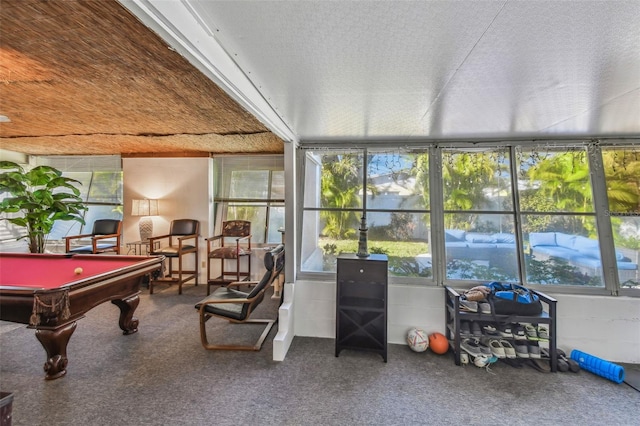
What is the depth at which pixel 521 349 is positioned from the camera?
8.04 feet

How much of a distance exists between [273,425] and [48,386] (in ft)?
Answer: 6.19

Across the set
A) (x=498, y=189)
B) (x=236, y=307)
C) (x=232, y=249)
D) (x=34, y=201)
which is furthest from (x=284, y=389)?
(x=34, y=201)

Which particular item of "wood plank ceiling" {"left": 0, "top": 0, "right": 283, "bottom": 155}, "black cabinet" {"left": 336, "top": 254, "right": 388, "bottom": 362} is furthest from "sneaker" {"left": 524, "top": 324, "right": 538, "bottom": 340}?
"wood plank ceiling" {"left": 0, "top": 0, "right": 283, "bottom": 155}

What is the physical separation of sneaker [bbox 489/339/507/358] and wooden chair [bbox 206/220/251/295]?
11.4ft

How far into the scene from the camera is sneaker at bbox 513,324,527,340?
8.19 feet

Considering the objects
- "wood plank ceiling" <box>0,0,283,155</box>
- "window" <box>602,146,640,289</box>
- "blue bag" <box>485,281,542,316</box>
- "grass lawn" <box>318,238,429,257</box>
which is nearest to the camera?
"wood plank ceiling" <box>0,0,283,155</box>

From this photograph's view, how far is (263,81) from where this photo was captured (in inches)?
65.7

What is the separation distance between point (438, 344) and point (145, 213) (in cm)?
488

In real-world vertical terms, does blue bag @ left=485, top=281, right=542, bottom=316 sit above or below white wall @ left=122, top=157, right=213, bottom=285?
below

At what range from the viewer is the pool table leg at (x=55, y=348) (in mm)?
2119

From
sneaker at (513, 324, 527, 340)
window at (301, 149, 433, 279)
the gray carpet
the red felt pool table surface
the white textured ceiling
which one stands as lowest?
the gray carpet

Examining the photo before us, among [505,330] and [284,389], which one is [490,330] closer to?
[505,330]

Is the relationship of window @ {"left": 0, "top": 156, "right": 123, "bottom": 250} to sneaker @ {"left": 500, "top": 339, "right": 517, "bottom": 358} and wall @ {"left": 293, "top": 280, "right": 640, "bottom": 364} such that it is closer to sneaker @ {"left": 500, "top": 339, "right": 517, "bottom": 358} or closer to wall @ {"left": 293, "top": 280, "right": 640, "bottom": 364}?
wall @ {"left": 293, "top": 280, "right": 640, "bottom": 364}

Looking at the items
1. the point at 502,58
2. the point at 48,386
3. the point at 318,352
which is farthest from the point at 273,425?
the point at 502,58
